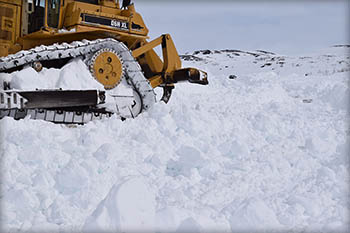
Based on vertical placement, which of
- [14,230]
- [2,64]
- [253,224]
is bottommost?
[14,230]

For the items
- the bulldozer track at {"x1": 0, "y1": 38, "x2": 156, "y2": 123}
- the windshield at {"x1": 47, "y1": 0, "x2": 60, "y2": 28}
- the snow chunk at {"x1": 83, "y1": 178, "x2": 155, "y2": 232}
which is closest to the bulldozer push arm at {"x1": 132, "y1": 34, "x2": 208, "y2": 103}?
the bulldozer track at {"x1": 0, "y1": 38, "x2": 156, "y2": 123}

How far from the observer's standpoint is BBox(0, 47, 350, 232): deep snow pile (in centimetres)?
278

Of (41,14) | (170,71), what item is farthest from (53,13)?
(170,71)

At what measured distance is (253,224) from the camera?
9.32 feet

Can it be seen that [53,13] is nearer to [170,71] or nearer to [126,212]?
[170,71]

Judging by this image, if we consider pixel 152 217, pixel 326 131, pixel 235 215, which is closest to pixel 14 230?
pixel 152 217

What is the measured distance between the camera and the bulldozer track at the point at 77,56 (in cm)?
532

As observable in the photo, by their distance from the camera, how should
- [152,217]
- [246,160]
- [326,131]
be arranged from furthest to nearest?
[326,131], [246,160], [152,217]

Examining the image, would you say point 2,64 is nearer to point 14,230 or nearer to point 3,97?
point 3,97

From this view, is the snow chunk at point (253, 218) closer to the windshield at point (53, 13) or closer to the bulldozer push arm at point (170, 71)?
the bulldozer push arm at point (170, 71)

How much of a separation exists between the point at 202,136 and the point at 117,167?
1.52 meters

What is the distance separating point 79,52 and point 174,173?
9.13ft

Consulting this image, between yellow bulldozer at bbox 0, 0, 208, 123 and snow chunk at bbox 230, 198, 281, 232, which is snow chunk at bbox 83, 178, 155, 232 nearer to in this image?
snow chunk at bbox 230, 198, 281, 232

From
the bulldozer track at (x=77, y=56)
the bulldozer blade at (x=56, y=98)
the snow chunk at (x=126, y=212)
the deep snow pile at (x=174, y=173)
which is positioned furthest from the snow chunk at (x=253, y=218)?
the bulldozer track at (x=77, y=56)
